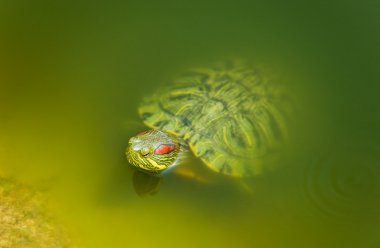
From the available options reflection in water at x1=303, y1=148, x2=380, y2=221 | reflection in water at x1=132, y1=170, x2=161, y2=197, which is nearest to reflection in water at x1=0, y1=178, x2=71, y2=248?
reflection in water at x1=132, y1=170, x2=161, y2=197

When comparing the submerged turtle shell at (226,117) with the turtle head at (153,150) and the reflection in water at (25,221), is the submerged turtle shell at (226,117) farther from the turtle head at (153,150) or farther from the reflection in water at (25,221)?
the reflection in water at (25,221)

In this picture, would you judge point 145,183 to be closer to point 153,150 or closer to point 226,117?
point 153,150

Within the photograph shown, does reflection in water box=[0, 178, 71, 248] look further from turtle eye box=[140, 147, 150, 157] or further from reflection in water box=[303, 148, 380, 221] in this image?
reflection in water box=[303, 148, 380, 221]

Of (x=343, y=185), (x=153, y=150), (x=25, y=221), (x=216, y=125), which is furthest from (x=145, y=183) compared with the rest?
(x=343, y=185)

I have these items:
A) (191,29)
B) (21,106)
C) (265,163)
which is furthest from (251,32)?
(21,106)

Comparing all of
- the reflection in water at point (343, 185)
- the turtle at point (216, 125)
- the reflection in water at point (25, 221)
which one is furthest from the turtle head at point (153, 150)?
the reflection in water at point (343, 185)

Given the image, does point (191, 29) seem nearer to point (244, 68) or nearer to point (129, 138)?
point (244, 68)
